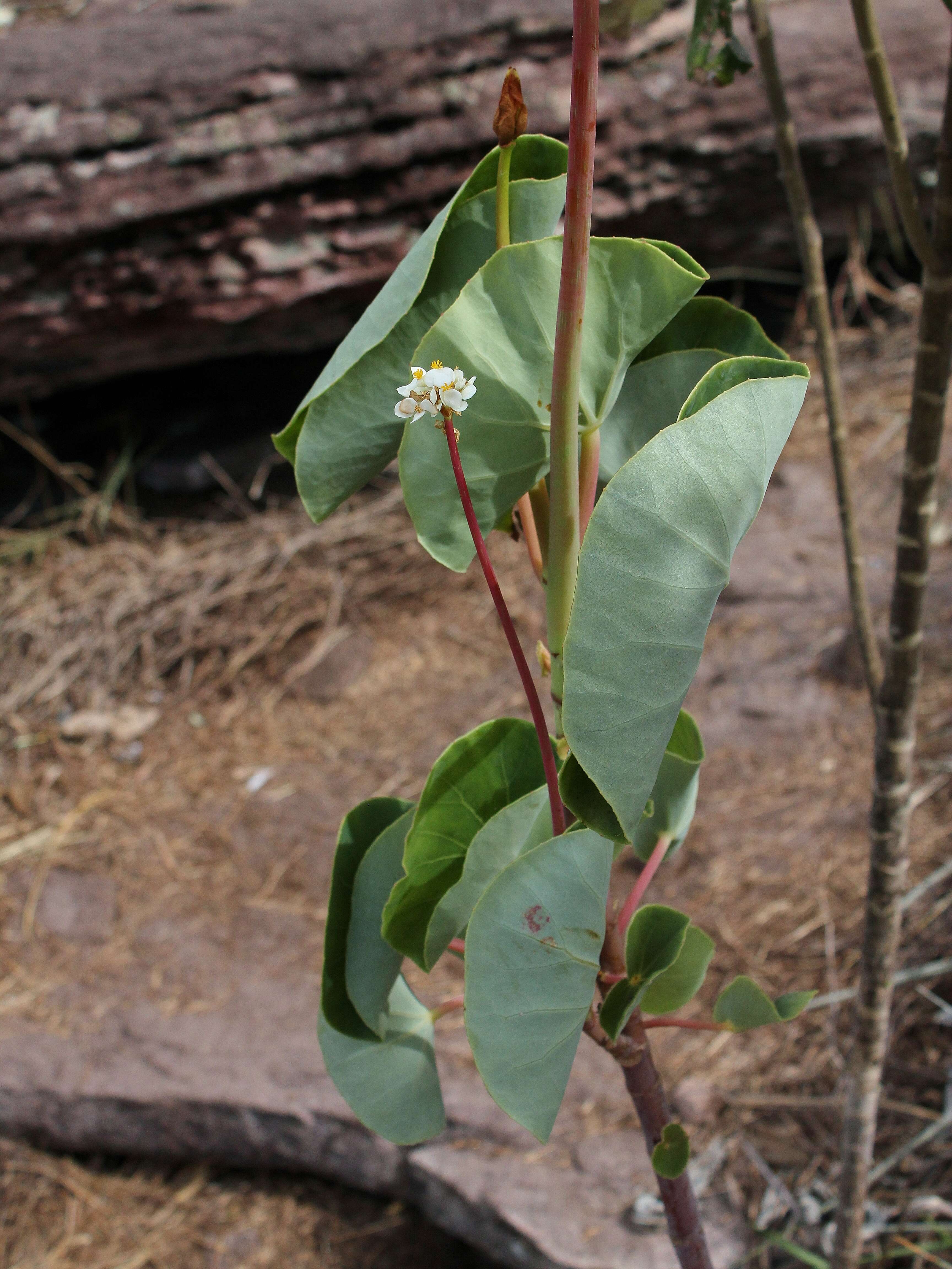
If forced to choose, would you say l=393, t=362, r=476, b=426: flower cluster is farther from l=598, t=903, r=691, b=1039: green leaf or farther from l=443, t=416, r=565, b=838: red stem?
l=598, t=903, r=691, b=1039: green leaf

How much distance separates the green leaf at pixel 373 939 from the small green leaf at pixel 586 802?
0.12 m

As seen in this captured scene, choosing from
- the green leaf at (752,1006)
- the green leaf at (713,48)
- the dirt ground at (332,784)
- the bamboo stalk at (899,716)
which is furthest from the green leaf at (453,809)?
the dirt ground at (332,784)

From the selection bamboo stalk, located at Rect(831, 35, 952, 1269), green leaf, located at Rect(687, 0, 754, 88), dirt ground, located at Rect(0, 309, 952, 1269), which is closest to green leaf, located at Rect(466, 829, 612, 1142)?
bamboo stalk, located at Rect(831, 35, 952, 1269)

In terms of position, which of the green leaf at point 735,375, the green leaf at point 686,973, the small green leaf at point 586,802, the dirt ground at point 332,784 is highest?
→ the green leaf at point 735,375

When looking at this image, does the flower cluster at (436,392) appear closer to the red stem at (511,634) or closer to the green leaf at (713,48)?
the red stem at (511,634)

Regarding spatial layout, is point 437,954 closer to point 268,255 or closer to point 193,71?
point 268,255

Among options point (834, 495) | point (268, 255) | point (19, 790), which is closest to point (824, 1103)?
point (834, 495)

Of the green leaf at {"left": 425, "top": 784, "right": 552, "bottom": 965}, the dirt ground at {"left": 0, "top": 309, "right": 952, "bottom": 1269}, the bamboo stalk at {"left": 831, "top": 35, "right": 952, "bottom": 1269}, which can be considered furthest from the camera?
the dirt ground at {"left": 0, "top": 309, "right": 952, "bottom": 1269}

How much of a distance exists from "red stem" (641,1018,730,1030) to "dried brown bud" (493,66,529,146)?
1.09ft

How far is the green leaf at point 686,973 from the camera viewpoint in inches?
16.1

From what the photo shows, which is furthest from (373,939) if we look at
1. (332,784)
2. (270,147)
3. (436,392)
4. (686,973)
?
(270,147)

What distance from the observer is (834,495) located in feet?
6.12

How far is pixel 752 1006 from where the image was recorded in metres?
0.39

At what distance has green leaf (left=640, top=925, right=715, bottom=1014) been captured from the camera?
410 millimetres
